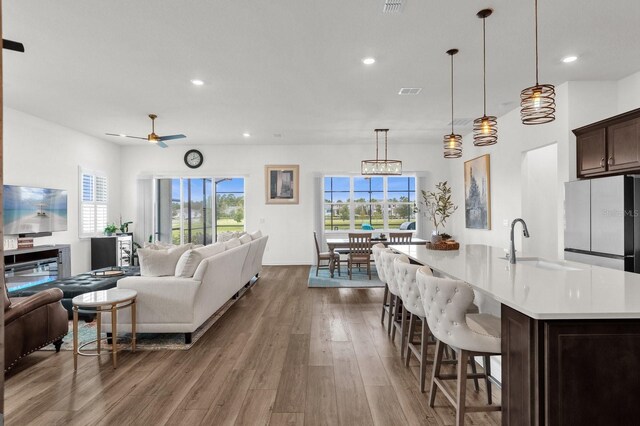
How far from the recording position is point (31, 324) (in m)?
2.95

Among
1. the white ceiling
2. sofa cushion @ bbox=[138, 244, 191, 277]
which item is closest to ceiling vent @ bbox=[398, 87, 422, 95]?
the white ceiling

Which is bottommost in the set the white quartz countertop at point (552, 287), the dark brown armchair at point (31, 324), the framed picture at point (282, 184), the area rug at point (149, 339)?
the area rug at point (149, 339)

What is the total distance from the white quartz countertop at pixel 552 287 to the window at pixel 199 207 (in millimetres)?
6283

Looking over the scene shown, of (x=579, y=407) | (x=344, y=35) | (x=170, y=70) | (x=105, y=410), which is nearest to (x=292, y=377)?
(x=105, y=410)

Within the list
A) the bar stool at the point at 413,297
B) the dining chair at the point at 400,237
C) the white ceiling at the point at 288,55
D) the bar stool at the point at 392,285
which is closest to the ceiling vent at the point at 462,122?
the white ceiling at the point at 288,55

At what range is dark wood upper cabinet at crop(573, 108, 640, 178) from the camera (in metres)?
3.72

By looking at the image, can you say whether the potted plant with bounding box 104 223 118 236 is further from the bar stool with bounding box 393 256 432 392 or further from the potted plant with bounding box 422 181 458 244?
the bar stool with bounding box 393 256 432 392

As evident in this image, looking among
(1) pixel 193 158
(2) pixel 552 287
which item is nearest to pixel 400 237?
(2) pixel 552 287

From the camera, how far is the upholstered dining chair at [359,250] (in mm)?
6543

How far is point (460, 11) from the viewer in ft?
9.72

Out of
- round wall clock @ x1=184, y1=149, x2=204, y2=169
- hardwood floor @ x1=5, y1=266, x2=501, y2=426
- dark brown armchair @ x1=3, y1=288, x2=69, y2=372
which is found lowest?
hardwood floor @ x1=5, y1=266, x2=501, y2=426

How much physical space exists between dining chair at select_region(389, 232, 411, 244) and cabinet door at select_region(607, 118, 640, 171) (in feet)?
11.2

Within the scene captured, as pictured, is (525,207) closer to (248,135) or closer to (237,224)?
(248,135)

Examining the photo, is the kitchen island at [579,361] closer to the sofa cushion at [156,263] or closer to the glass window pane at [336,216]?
the sofa cushion at [156,263]
